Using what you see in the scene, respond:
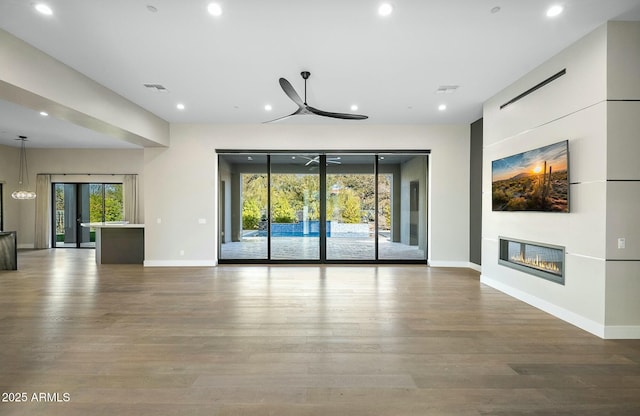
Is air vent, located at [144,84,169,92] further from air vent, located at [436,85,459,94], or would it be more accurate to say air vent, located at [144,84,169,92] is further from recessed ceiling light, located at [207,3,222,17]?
air vent, located at [436,85,459,94]

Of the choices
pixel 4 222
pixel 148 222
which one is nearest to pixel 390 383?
pixel 148 222

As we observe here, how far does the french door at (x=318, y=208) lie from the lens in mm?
7969

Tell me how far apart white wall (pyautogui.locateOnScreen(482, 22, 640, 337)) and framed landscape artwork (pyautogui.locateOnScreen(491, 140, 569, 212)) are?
11cm

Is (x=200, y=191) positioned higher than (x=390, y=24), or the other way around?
(x=390, y=24)

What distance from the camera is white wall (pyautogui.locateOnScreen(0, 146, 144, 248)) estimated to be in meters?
10.8

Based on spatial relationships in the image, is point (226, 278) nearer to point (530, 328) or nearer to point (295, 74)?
point (295, 74)

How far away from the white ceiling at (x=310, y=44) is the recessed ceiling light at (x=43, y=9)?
7 cm

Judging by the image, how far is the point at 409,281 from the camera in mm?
6148

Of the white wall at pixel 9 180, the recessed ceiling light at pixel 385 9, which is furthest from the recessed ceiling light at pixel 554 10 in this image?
the white wall at pixel 9 180

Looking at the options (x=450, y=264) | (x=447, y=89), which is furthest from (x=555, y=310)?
(x=447, y=89)

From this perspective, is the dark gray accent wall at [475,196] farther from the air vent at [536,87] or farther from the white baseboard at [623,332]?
the white baseboard at [623,332]

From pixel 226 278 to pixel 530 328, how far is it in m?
5.18

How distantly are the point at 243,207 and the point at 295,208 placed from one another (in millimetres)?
1354

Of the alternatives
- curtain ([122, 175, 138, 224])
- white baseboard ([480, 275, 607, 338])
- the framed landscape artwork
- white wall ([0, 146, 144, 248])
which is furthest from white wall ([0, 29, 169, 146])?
white baseboard ([480, 275, 607, 338])
